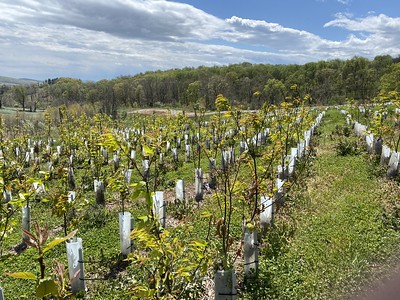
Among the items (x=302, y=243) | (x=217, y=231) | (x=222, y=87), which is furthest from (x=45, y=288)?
(x=222, y=87)

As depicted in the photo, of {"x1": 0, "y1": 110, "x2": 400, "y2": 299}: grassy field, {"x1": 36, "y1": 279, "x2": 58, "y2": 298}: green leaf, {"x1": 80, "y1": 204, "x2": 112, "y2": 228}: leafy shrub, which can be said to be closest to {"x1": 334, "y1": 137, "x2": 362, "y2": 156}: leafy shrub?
{"x1": 0, "y1": 110, "x2": 400, "y2": 299}: grassy field

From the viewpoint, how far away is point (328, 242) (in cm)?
557

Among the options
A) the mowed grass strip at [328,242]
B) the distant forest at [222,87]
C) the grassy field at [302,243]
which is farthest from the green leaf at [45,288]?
the distant forest at [222,87]

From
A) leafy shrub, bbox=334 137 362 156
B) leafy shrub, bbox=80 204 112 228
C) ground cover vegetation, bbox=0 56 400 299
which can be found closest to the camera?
ground cover vegetation, bbox=0 56 400 299

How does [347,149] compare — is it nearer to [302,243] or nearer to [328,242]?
[328,242]

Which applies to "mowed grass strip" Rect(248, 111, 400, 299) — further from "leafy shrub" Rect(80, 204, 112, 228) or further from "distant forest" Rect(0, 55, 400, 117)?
"distant forest" Rect(0, 55, 400, 117)

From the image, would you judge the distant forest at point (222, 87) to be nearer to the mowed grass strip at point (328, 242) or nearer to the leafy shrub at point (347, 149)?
the leafy shrub at point (347, 149)

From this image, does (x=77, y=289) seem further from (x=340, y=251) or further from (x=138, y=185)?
(x=340, y=251)

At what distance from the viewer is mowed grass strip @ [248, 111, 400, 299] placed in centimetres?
448

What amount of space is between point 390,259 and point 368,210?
169 centimetres

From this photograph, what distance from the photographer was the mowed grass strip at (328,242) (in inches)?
176

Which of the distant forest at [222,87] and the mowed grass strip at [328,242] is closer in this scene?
the mowed grass strip at [328,242]

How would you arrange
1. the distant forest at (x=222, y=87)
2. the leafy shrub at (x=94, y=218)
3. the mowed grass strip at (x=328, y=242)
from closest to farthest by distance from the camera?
the mowed grass strip at (x=328, y=242) < the leafy shrub at (x=94, y=218) < the distant forest at (x=222, y=87)

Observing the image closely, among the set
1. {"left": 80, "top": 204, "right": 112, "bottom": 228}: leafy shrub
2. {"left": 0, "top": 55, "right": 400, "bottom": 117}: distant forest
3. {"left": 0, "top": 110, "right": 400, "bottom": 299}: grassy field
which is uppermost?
Result: {"left": 0, "top": 55, "right": 400, "bottom": 117}: distant forest
